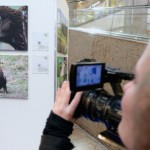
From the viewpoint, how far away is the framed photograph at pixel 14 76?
7.27ft

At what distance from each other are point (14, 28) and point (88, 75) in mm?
1532

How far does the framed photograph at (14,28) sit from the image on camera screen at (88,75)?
4.83 ft

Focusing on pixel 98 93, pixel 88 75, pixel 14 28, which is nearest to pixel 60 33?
pixel 14 28

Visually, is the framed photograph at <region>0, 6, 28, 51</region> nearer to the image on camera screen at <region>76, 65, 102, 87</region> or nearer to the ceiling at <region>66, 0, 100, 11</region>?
the image on camera screen at <region>76, 65, 102, 87</region>

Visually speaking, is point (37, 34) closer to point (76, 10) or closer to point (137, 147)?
point (137, 147)

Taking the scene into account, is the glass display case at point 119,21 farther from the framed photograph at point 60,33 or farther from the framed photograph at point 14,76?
the framed photograph at point 14,76

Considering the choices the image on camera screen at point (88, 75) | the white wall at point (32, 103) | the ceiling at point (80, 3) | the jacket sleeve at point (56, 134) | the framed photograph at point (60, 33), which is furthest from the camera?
the ceiling at point (80, 3)

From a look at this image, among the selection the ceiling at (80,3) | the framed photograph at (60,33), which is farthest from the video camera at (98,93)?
the ceiling at (80,3)

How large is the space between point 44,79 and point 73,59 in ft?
7.06

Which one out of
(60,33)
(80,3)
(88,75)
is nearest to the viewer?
(88,75)

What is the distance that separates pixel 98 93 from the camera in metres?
0.94

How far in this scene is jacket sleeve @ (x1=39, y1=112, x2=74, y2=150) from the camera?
0.87m

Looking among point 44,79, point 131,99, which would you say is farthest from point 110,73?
point 44,79

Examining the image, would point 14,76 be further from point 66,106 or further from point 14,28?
point 66,106
